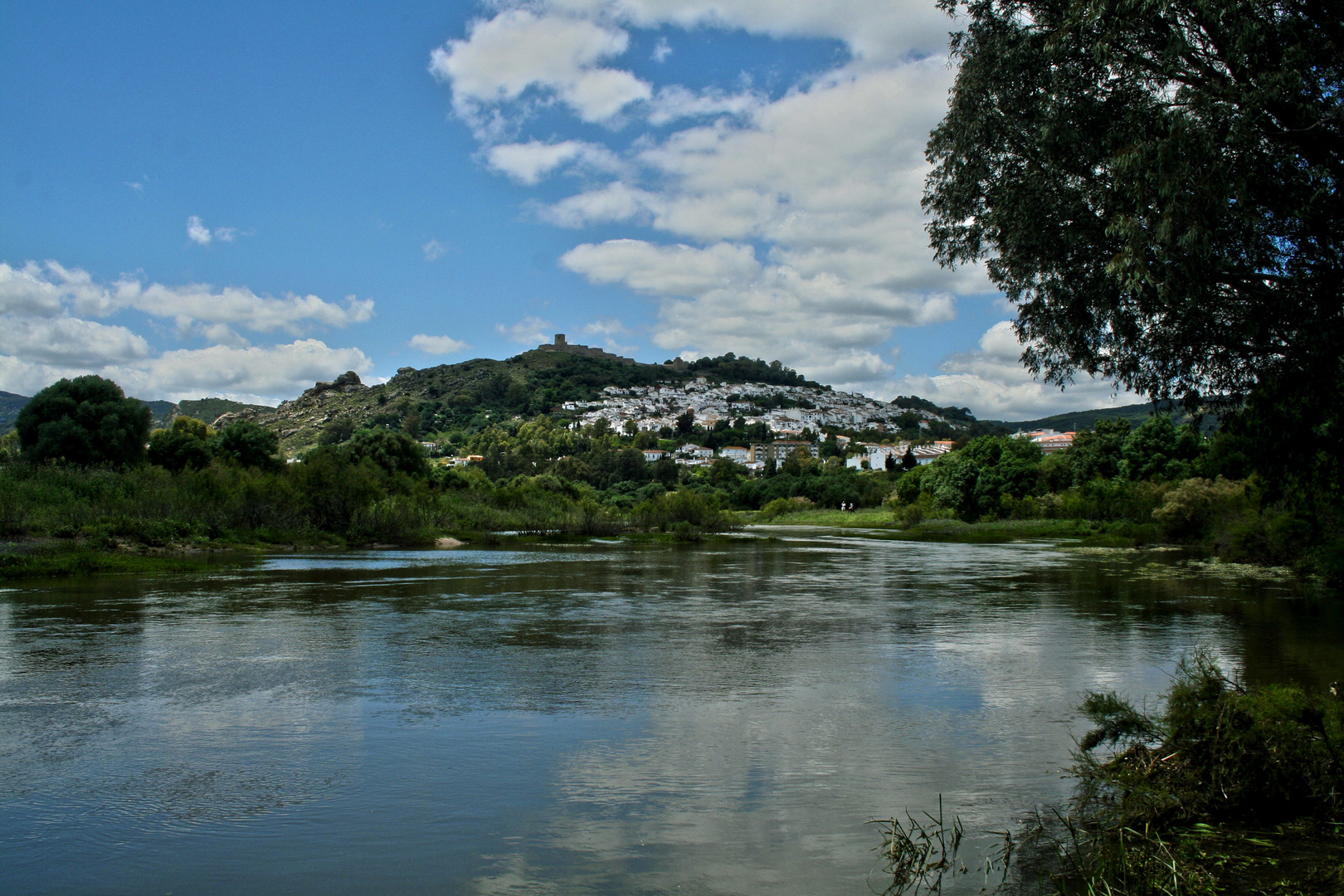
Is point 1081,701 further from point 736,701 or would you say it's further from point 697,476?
point 697,476

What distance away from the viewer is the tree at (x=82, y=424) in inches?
1761

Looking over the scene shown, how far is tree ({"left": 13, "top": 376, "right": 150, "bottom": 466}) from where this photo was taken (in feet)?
147

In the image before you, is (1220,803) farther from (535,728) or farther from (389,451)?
(389,451)

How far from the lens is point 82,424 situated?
151 ft

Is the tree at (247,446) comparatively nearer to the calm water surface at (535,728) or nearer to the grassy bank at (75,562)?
the grassy bank at (75,562)

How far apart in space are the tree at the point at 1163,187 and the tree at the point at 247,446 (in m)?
53.9

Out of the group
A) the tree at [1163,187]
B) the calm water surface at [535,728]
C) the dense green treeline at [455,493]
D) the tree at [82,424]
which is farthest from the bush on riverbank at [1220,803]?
the tree at [82,424]

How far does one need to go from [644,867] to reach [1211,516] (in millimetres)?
43800

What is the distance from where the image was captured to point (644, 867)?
588 cm

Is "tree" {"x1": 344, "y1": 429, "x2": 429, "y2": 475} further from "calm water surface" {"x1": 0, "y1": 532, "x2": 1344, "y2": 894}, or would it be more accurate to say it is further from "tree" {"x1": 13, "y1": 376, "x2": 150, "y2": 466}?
"calm water surface" {"x1": 0, "y1": 532, "x2": 1344, "y2": 894}

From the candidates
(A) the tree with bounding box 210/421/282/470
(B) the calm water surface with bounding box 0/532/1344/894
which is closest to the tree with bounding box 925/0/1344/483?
(B) the calm water surface with bounding box 0/532/1344/894

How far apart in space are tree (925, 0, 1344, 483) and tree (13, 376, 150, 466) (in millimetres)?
46162

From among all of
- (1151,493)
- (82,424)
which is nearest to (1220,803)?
(82,424)

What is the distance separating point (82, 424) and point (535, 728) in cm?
4738
